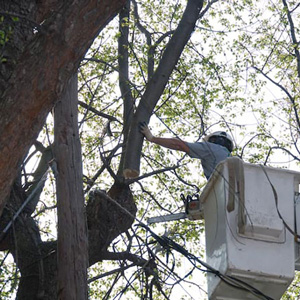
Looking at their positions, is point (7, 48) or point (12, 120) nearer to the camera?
point (12, 120)

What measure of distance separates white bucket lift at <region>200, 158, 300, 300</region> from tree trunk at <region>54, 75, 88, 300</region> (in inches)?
44.3

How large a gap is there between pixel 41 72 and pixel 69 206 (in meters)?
1.84

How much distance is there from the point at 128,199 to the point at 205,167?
85cm

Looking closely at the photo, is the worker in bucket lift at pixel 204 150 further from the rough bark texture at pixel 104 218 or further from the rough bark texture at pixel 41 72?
the rough bark texture at pixel 41 72

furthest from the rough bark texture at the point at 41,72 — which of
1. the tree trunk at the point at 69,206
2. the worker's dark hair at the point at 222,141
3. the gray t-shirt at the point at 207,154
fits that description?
the worker's dark hair at the point at 222,141

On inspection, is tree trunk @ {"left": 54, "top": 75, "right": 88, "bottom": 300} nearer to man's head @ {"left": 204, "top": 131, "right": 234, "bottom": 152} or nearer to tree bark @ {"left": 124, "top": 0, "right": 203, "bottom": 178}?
tree bark @ {"left": 124, "top": 0, "right": 203, "bottom": 178}

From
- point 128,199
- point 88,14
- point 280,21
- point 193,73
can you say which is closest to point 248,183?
point 88,14

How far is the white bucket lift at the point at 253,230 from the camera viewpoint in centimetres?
678

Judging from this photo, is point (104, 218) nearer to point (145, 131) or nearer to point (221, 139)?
point (145, 131)

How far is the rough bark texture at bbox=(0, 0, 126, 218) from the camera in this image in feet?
19.5

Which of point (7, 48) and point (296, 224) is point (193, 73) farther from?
point (296, 224)

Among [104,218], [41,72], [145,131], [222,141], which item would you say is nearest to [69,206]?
[145,131]

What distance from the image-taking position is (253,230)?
6.80 metres

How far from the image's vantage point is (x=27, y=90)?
6043 millimetres
